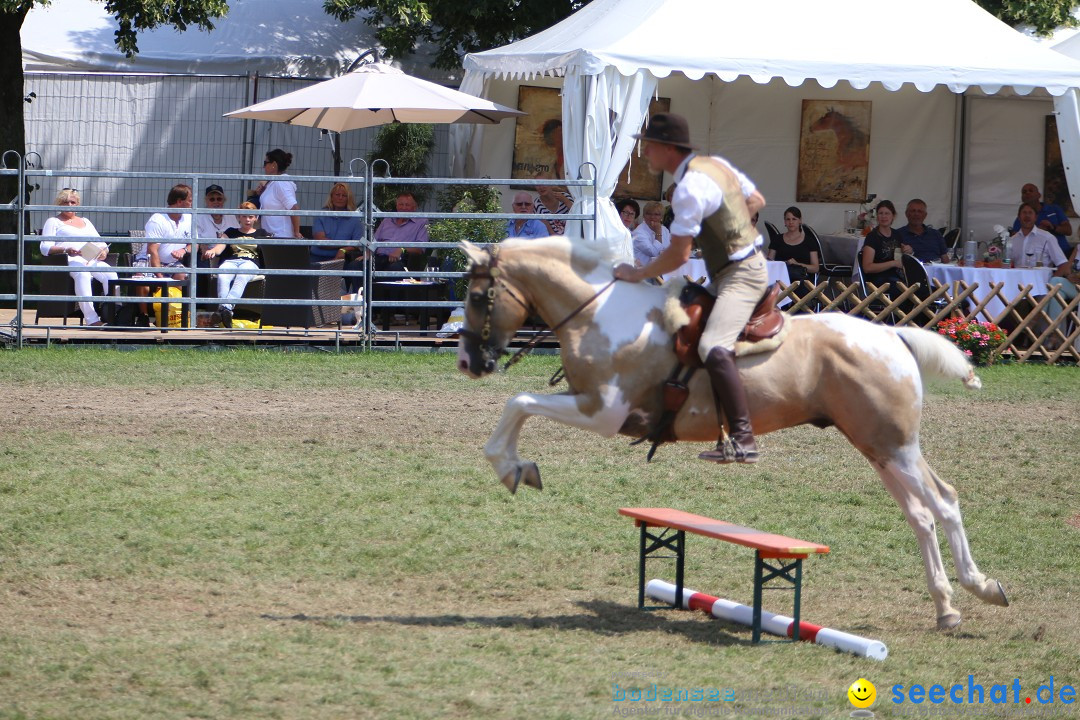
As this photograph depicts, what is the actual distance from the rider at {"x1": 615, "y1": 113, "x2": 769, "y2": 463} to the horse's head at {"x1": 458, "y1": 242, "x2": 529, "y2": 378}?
54cm

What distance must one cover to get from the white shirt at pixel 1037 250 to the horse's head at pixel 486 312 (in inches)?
450

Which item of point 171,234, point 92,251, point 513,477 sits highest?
point 171,234

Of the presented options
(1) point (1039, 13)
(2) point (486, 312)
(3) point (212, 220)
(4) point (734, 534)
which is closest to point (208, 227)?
(3) point (212, 220)

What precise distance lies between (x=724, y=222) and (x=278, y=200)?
1088cm

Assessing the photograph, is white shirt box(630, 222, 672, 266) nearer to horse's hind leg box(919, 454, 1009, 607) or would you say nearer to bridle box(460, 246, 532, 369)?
horse's hind leg box(919, 454, 1009, 607)

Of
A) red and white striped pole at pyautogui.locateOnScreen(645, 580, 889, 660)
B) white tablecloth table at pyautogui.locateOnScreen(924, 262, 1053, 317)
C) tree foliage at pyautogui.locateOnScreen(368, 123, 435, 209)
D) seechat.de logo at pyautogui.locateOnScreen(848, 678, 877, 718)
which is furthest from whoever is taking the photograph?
tree foliage at pyautogui.locateOnScreen(368, 123, 435, 209)

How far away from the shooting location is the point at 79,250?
1497 centimetres

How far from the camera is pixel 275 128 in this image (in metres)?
21.1

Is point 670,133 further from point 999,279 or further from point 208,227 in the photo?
point 208,227

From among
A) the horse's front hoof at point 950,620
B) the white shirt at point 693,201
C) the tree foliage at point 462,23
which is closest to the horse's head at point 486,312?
the white shirt at point 693,201

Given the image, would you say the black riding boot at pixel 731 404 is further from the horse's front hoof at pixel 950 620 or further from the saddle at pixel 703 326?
the horse's front hoof at pixel 950 620

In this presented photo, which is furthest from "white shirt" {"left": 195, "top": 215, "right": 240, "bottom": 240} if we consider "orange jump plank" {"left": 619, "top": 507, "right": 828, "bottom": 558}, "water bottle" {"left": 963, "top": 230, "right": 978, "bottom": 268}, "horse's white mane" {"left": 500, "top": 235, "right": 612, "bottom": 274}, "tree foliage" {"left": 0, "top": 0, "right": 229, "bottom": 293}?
"orange jump plank" {"left": 619, "top": 507, "right": 828, "bottom": 558}

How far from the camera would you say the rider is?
238 inches

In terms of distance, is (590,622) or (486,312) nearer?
(486,312)
